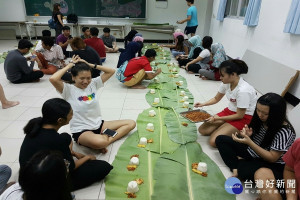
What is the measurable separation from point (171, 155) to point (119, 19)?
25.3 feet

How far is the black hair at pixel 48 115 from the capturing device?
4.60 feet

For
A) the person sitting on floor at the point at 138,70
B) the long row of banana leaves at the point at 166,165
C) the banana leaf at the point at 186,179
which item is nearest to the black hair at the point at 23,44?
the person sitting on floor at the point at 138,70

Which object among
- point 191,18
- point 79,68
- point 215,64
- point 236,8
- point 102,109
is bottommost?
point 102,109

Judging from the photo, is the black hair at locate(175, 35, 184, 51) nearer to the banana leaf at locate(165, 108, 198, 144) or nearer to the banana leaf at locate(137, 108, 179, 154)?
the banana leaf at locate(137, 108, 179, 154)

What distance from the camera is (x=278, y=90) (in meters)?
3.58

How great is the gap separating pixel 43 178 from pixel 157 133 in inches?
69.6

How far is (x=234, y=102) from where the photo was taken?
7.91ft

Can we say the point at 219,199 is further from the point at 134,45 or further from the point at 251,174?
the point at 134,45

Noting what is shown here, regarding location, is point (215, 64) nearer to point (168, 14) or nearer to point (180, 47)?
point (180, 47)

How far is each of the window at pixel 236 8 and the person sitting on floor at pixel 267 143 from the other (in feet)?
16.1

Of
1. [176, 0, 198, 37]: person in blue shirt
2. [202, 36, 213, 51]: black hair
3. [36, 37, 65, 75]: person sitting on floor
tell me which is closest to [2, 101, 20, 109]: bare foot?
[36, 37, 65, 75]: person sitting on floor

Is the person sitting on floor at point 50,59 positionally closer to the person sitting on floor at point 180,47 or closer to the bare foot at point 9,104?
the bare foot at point 9,104

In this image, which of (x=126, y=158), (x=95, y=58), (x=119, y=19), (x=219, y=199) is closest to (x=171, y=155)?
(x=126, y=158)

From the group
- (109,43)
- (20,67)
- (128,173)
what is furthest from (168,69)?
(128,173)
